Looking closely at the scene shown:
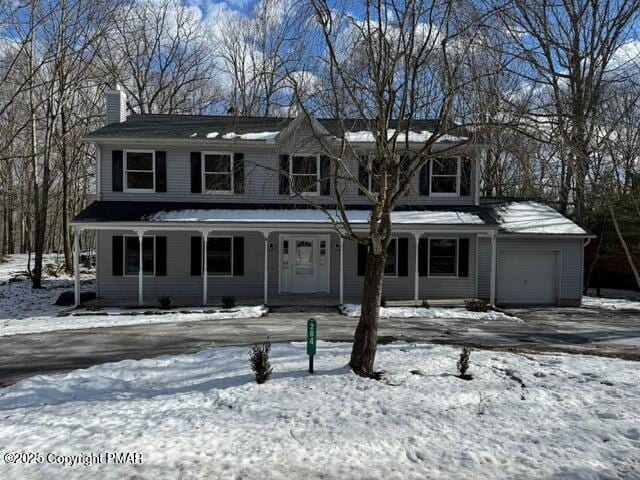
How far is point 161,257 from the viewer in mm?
15391

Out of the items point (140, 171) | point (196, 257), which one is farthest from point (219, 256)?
point (140, 171)

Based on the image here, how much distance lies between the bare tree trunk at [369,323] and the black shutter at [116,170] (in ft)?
38.9

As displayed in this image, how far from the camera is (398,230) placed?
1408 cm

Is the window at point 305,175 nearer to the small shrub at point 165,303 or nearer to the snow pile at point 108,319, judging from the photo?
the snow pile at point 108,319

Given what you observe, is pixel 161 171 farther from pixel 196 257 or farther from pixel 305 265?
pixel 305 265

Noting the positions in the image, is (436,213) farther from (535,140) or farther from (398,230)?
(535,140)

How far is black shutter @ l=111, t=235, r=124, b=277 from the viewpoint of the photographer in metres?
15.2

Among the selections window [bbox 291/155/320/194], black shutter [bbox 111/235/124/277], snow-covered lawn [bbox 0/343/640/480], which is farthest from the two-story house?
snow-covered lawn [bbox 0/343/640/480]

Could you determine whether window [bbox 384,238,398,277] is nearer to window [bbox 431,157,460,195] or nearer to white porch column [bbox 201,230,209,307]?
window [bbox 431,157,460,195]

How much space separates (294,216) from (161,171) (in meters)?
5.05

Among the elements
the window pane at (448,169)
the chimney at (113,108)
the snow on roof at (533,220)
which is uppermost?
the chimney at (113,108)

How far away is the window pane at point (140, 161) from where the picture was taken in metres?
15.8

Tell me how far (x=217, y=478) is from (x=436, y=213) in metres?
12.8

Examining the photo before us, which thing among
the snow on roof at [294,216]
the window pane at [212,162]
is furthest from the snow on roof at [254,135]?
the snow on roof at [294,216]
